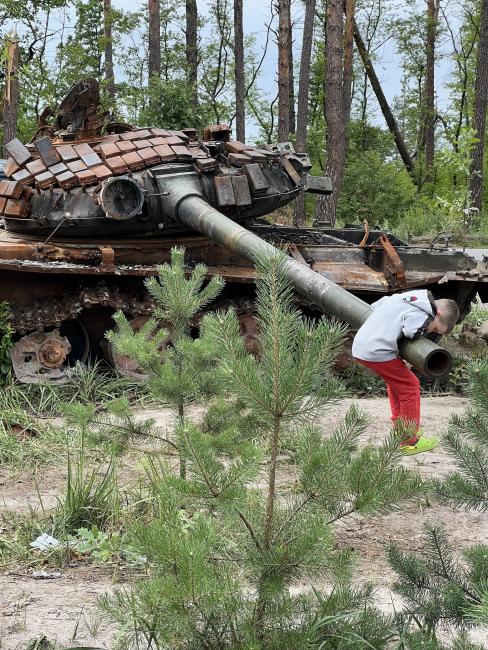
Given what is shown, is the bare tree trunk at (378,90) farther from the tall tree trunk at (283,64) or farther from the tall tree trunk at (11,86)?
the tall tree trunk at (11,86)

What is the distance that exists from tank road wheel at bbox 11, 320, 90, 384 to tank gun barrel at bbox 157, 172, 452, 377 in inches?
66.7

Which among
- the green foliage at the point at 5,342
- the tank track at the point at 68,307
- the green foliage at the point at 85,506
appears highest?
the tank track at the point at 68,307

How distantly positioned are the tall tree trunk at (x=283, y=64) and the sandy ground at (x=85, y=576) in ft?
58.2

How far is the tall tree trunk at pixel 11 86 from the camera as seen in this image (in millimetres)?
16016

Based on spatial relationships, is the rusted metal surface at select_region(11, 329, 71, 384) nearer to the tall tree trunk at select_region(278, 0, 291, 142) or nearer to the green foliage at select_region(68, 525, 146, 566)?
the green foliage at select_region(68, 525, 146, 566)

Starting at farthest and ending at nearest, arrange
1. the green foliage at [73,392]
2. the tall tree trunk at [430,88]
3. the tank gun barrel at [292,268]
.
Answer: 1. the tall tree trunk at [430,88]
2. the green foliage at [73,392]
3. the tank gun barrel at [292,268]

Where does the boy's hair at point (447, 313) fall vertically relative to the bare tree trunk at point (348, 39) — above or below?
below

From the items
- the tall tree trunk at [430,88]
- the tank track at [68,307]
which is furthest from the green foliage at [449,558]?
the tall tree trunk at [430,88]

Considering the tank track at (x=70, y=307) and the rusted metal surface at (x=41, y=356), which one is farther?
the tank track at (x=70, y=307)

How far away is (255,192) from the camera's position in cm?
988

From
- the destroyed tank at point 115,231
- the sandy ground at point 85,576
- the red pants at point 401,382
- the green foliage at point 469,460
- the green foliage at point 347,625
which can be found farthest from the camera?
the destroyed tank at point 115,231

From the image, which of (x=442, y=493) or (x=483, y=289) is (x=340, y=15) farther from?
(x=442, y=493)

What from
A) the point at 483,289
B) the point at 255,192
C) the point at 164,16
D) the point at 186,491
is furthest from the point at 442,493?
the point at 164,16

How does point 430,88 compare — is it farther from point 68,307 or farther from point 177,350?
point 177,350
